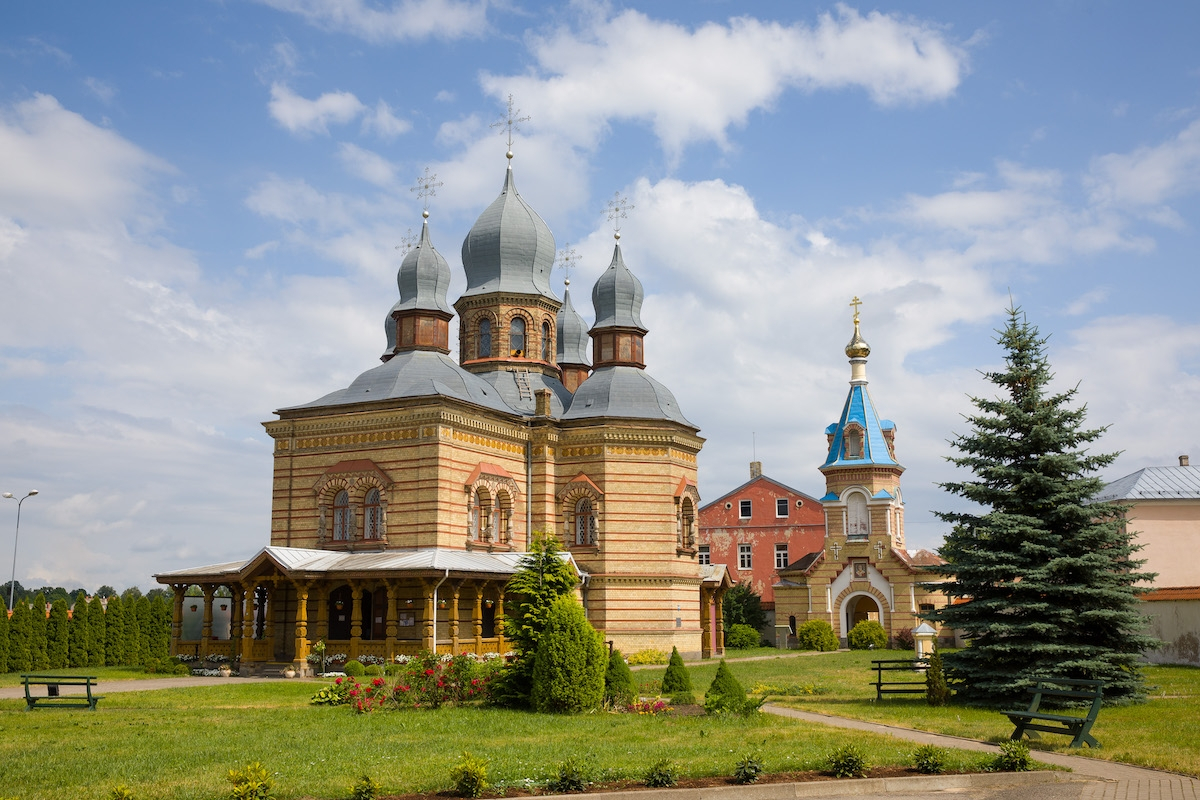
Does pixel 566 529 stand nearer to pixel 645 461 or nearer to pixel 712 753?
pixel 645 461

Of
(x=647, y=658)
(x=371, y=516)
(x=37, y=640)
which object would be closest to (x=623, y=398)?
(x=647, y=658)

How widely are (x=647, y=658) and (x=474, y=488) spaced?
7.57 m

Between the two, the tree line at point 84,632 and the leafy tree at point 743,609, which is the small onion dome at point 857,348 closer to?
the leafy tree at point 743,609

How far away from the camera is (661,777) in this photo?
36.2 ft

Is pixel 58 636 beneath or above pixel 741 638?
above

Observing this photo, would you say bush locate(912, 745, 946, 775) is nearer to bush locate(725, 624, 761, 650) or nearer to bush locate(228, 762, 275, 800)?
bush locate(228, 762, 275, 800)

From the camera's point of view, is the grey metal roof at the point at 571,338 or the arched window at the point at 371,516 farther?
the grey metal roof at the point at 571,338

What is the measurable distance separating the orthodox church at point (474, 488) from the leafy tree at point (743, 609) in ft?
32.1

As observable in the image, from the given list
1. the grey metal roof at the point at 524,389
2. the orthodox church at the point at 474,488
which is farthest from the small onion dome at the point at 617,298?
the grey metal roof at the point at 524,389

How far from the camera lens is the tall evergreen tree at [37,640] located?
3183cm

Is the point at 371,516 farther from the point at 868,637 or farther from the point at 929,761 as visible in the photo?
the point at 868,637

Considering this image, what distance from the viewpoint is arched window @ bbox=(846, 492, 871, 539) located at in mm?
46406

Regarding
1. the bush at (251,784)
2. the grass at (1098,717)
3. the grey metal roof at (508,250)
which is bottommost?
the grass at (1098,717)

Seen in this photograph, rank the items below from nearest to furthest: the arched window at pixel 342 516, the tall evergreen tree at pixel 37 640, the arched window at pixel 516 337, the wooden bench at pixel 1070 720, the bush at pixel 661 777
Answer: the bush at pixel 661 777 → the wooden bench at pixel 1070 720 → the arched window at pixel 342 516 → the tall evergreen tree at pixel 37 640 → the arched window at pixel 516 337
